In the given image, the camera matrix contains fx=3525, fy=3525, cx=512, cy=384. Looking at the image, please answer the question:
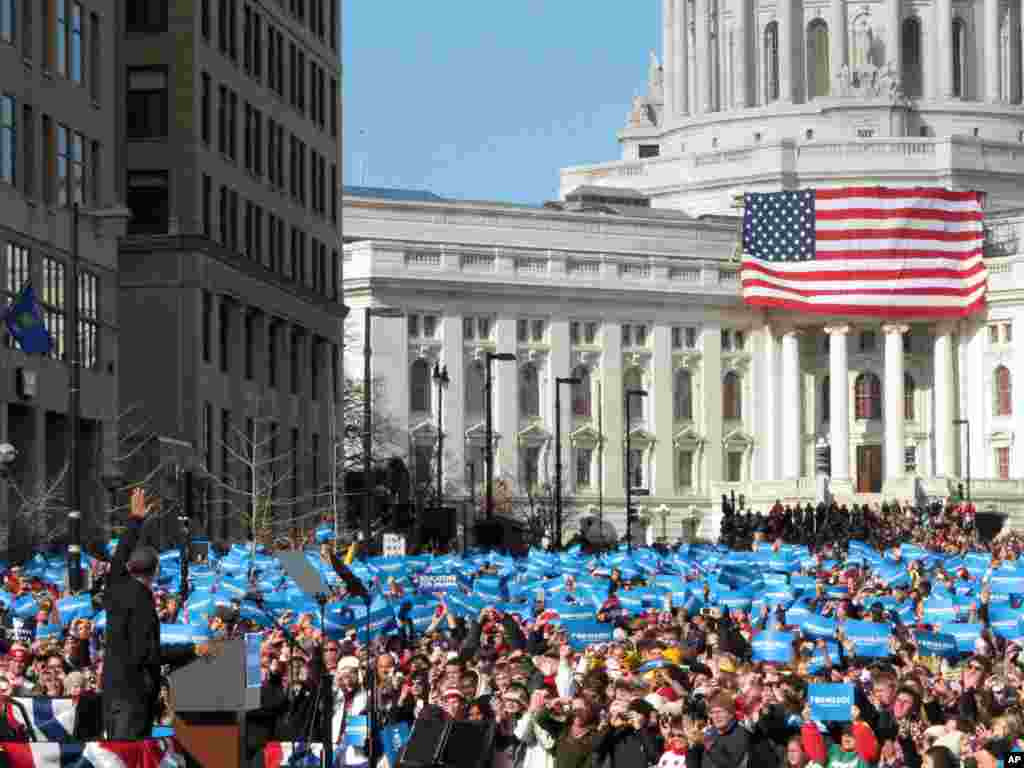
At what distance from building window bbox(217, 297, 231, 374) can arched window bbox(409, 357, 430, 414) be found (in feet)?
253

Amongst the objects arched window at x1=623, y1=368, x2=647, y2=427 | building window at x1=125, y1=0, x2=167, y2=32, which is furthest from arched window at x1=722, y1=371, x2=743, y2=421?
building window at x1=125, y1=0, x2=167, y2=32

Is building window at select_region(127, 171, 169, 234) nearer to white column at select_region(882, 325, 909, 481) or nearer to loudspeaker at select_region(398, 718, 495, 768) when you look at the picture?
loudspeaker at select_region(398, 718, 495, 768)

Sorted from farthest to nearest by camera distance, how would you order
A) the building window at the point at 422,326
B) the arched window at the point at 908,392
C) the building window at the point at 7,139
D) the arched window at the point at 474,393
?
the arched window at the point at 908,392, the arched window at the point at 474,393, the building window at the point at 422,326, the building window at the point at 7,139

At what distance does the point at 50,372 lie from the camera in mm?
73125

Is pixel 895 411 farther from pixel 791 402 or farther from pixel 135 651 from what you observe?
pixel 135 651

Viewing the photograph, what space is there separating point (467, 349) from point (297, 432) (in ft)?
240

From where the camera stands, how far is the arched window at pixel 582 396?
178000 millimetres

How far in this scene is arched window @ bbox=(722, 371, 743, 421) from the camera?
613ft

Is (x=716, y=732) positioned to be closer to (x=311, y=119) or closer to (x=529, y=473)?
(x=311, y=119)

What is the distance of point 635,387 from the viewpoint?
591 ft

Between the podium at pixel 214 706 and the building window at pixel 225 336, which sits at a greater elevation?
the building window at pixel 225 336

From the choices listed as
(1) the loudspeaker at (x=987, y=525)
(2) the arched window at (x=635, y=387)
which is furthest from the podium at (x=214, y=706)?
(2) the arched window at (x=635, y=387)

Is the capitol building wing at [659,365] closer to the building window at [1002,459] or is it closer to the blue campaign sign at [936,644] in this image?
the building window at [1002,459]

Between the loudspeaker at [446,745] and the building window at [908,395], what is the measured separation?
552 ft
